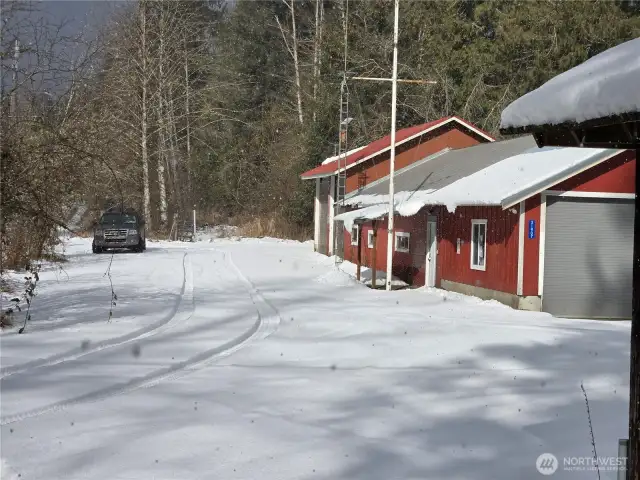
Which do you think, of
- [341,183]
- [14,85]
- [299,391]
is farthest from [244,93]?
[299,391]

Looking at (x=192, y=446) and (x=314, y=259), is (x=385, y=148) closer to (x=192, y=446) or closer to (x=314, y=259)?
(x=314, y=259)

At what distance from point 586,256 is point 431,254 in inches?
212

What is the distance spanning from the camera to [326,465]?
5230 mm

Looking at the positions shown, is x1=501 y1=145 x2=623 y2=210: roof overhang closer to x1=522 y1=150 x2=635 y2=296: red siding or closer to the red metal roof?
x1=522 y1=150 x2=635 y2=296: red siding

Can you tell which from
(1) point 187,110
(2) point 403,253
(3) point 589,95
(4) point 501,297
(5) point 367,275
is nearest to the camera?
(3) point 589,95

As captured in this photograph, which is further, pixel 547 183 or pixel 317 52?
pixel 317 52

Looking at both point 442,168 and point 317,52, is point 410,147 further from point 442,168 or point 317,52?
point 317,52

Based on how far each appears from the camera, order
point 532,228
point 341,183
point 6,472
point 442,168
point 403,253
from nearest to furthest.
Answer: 1. point 6,472
2. point 532,228
3. point 403,253
4. point 442,168
5. point 341,183

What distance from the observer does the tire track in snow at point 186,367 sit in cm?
655

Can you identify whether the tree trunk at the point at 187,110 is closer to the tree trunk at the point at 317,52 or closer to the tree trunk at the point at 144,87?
the tree trunk at the point at 144,87

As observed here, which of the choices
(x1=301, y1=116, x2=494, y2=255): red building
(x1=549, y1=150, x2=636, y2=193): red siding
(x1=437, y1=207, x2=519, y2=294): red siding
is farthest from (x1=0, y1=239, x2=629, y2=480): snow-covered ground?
(x1=301, y1=116, x2=494, y2=255): red building

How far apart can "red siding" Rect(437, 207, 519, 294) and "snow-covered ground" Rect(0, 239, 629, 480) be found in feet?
7.15

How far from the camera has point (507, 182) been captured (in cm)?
1691

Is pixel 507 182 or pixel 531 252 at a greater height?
pixel 507 182
